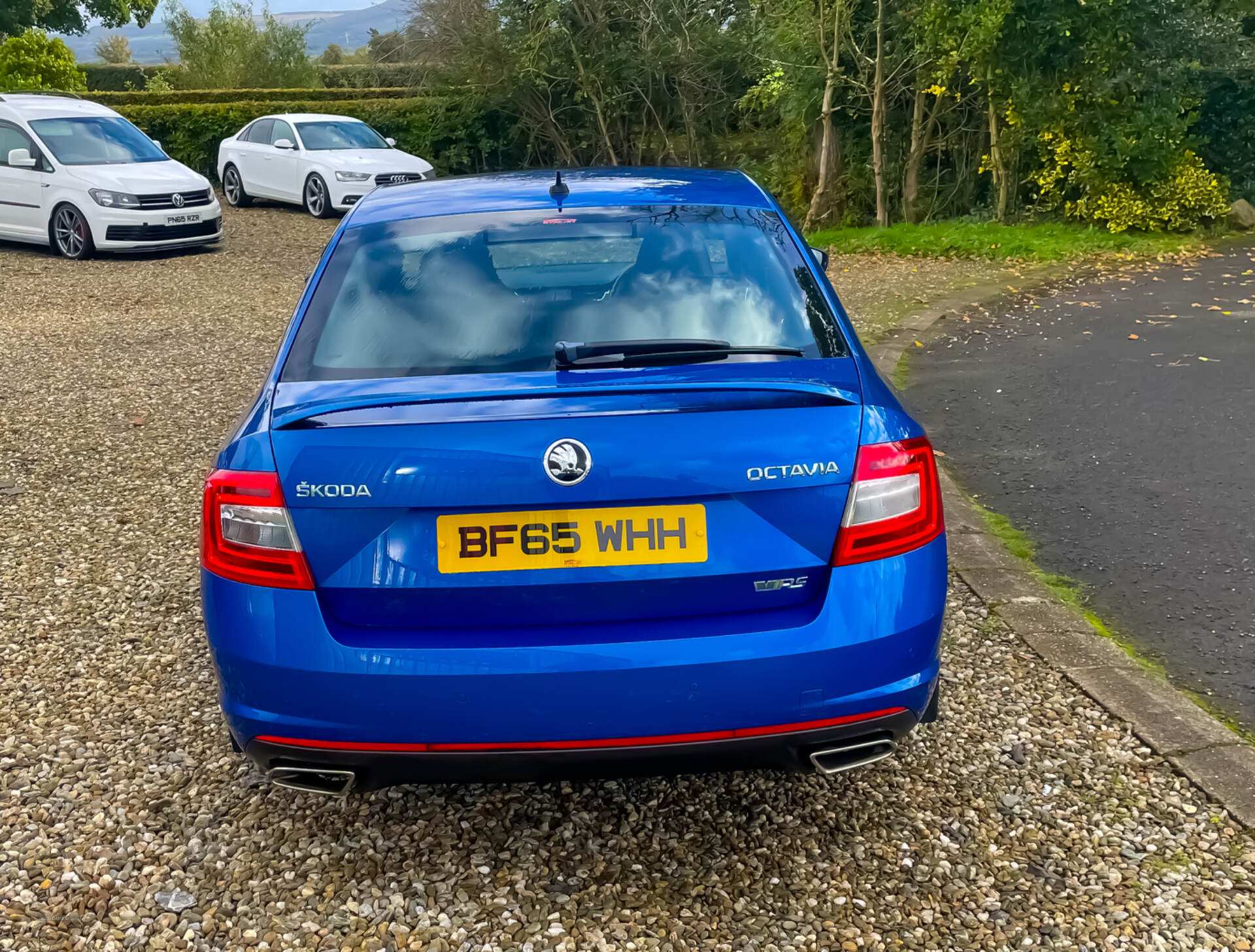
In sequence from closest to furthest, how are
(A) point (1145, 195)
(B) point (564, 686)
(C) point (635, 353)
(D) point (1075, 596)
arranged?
(B) point (564, 686), (C) point (635, 353), (D) point (1075, 596), (A) point (1145, 195)

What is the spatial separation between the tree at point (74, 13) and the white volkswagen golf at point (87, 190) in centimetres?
2839

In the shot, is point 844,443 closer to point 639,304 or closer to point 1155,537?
point 639,304

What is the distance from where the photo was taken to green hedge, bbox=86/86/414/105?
28047 mm

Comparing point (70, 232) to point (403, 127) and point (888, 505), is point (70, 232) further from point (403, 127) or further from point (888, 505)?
point (888, 505)

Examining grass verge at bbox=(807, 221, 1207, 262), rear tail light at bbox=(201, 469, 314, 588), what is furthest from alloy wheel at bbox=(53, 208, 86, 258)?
rear tail light at bbox=(201, 469, 314, 588)

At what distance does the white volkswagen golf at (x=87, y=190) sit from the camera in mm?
15758

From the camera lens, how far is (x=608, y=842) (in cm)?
325

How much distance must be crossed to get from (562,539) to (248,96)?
95.3 ft

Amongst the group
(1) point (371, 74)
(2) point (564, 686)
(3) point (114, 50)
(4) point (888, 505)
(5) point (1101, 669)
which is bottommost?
(5) point (1101, 669)

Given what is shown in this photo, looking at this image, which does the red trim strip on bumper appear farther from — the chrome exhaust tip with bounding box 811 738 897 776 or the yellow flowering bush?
the yellow flowering bush

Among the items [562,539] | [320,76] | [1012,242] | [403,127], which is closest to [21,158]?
[403,127]

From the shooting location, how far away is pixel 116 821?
132 inches

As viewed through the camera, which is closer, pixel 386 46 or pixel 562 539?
pixel 562 539

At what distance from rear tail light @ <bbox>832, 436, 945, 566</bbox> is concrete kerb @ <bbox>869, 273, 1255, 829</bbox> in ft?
4.03
